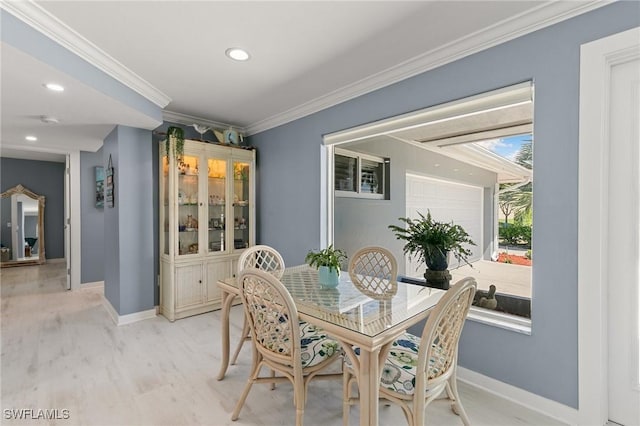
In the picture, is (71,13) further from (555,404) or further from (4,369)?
(555,404)

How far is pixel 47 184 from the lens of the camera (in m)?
6.54

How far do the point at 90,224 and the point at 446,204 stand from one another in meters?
5.39

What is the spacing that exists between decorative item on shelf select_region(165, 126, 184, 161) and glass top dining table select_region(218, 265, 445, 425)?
190 centimetres

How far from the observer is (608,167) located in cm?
165

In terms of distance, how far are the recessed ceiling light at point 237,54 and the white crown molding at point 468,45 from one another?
101cm

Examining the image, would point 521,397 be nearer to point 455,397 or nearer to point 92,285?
point 455,397

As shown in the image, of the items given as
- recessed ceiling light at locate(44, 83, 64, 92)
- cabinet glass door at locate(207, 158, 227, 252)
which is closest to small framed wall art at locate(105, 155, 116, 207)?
cabinet glass door at locate(207, 158, 227, 252)

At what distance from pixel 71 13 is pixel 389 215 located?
9.95ft

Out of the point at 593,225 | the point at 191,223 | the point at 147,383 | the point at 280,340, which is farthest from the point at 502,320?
the point at 191,223

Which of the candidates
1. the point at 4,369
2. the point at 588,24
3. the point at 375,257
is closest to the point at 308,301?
the point at 375,257

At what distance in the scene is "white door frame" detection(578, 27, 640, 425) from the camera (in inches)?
63.8

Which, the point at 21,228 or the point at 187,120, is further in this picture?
the point at 21,228

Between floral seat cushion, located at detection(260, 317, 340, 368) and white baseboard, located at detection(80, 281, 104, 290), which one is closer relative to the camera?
floral seat cushion, located at detection(260, 317, 340, 368)

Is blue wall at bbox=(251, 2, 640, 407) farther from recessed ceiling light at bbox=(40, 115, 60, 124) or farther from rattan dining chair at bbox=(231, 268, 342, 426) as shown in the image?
recessed ceiling light at bbox=(40, 115, 60, 124)
